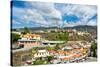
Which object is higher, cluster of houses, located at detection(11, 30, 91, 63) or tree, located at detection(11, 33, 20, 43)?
tree, located at detection(11, 33, 20, 43)

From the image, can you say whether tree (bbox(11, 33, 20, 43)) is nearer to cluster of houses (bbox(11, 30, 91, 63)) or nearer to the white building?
cluster of houses (bbox(11, 30, 91, 63))

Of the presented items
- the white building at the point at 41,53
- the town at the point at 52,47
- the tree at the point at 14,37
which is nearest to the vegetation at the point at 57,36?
the town at the point at 52,47

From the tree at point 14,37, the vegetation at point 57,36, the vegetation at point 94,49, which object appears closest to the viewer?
the tree at point 14,37

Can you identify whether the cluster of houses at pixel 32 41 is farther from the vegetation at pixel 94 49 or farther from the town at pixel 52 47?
the vegetation at pixel 94 49

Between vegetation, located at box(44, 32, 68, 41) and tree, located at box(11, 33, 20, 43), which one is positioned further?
vegetation, located at box(44, 32, 68, 41)

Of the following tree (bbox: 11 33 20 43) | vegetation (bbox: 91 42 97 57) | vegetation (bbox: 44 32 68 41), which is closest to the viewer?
tree (bbox: 11 33 20 43)

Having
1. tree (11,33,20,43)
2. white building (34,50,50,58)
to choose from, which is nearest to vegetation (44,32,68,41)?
white building (34,50,50,58)

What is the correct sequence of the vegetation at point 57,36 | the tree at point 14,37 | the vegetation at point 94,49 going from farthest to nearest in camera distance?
the vegetation at point 94,49 → the vegetation at point 57,36 → the tree at point 14,37

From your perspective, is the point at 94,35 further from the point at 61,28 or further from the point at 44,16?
the point at 44,16

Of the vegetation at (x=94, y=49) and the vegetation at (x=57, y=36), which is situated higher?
the vegetation at (x=57, y=36)
